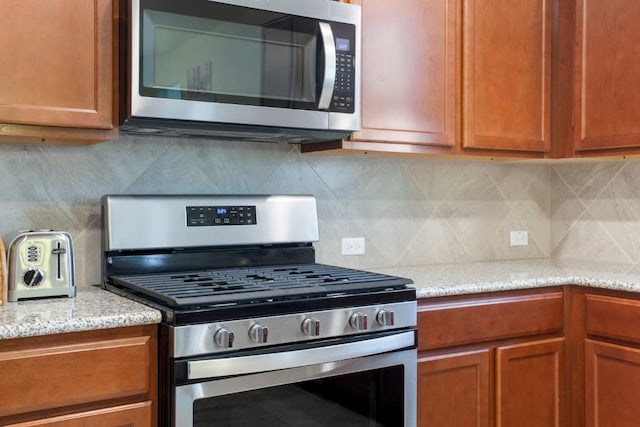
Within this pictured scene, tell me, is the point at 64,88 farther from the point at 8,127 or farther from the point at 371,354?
the point at 371,354

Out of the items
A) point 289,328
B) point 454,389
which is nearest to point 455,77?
point 454,389

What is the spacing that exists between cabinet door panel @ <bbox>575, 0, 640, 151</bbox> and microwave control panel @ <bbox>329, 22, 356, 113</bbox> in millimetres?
1066

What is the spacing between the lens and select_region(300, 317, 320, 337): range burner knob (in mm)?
1748

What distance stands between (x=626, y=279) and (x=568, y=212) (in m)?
0.84

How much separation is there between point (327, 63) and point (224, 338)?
3.15 feet

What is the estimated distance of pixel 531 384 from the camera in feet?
7.72

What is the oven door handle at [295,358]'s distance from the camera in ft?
5.25

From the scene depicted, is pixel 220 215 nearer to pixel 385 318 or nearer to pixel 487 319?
pixel 385 318

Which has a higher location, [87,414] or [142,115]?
[142,115]

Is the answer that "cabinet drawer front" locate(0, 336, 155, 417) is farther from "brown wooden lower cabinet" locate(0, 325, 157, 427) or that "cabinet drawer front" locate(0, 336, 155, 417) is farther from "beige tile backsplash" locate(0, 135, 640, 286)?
"beige tile backsplash" locate(0, 135, 640, 286)

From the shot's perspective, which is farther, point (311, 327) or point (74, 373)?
point (311, 327)

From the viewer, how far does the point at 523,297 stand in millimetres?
2334

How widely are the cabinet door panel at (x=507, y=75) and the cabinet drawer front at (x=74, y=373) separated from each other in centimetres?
151

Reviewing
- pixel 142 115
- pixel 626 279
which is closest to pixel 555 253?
pixel 626 279
